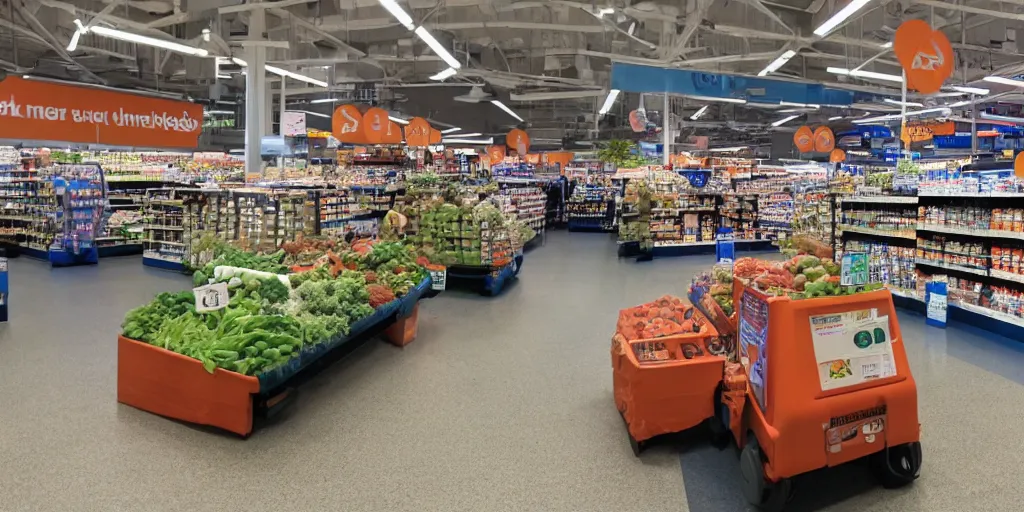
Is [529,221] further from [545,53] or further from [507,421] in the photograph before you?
[507,421]

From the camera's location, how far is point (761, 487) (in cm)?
288

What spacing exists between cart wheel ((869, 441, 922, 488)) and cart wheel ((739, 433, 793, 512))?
598 mm

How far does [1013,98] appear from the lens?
2023cm

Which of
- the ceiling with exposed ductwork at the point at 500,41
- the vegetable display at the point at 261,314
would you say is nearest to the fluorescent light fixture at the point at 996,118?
the ceiling with exposed ductwork at the point at 500,41

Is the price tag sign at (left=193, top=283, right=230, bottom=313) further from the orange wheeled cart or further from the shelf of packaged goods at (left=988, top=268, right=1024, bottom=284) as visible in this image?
the shelf of packaged goods at (left=988, top=268, right=1024, bottom=284)

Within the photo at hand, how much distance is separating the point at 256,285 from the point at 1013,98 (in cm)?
2403

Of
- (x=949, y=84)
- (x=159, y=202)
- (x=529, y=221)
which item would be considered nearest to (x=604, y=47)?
(x=529, y=221)

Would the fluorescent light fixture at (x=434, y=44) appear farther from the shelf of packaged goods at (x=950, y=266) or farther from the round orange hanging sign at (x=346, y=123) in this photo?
the shelf of packaged goods at (x=950, y=266)

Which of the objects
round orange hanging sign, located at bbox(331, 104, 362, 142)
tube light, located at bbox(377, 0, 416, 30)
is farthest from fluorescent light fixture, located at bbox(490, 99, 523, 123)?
tube light, located at bbox(377, 0, 416, 30)

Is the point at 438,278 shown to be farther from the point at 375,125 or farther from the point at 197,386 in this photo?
the point at 375,125

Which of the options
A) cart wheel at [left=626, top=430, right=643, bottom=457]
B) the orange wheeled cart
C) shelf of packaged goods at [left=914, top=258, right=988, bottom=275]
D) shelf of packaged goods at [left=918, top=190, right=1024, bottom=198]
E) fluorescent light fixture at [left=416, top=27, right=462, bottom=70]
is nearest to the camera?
the orange wheeled cart

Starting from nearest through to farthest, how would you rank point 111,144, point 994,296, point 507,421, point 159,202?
1. point 507,421
2. point 994,296
3. point 159,202
4. point 111,144

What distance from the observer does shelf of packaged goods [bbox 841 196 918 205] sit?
7.43m

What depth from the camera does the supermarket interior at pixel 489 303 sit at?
309 cm
